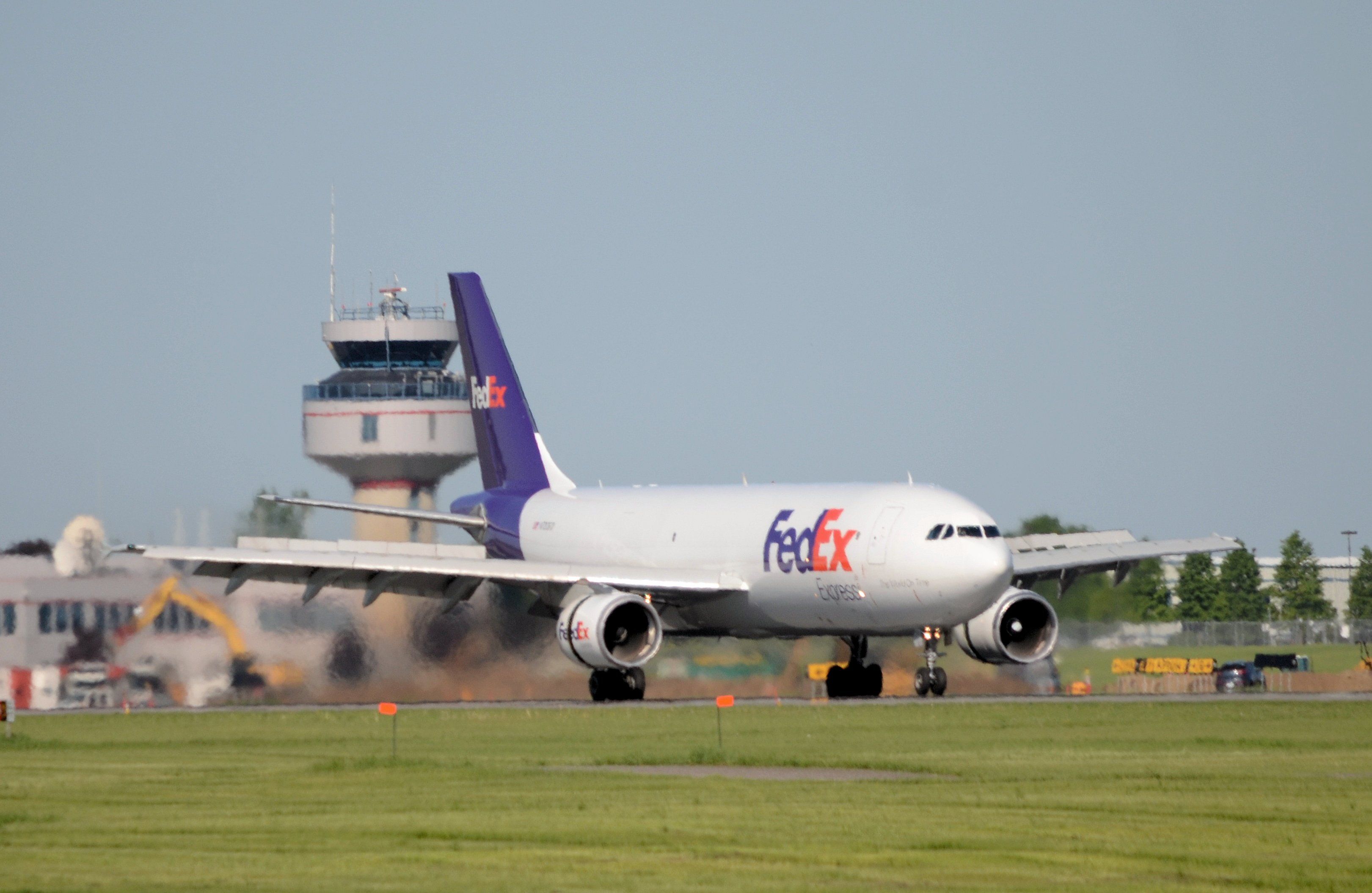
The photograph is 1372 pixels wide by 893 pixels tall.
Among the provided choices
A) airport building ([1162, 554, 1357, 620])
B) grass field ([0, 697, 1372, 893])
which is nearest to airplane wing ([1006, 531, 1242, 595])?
grass field ([0, 697, 1372, 893])

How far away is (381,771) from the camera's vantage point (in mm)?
25969

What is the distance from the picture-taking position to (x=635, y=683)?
1732 inches

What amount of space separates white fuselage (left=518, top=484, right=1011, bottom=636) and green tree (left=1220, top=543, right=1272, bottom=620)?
6260 cm

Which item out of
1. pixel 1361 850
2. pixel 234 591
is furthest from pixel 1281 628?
pixel 1361 850

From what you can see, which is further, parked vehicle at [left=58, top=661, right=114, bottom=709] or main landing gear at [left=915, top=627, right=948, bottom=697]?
parked vehicle at [left=58, top=661, right=114, bottom=709]

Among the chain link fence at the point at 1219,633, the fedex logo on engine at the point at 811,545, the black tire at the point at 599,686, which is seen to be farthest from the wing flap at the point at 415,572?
the chain link fence at the point at 1219,633

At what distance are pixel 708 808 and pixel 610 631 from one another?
2240 cm

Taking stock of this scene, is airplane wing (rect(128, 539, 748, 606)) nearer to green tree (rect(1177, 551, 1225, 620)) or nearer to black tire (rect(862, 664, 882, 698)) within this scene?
black tire (rect(862, 664, 882, 698))

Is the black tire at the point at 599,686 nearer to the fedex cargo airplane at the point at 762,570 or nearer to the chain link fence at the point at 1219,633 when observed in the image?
the fedex cargo airplane at the point at 762,570

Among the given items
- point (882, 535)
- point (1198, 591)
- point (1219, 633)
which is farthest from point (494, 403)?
point (1198, 591)

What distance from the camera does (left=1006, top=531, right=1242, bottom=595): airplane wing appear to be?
45469 millimetres

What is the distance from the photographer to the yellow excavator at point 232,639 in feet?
147

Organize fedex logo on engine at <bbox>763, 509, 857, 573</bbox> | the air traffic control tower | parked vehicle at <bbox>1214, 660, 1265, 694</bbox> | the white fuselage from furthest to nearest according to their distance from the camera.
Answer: the air traffic control tower < parked vehicle at <bbox>1214, 660, 1265, 694</bbox> < fedex logo on engine at <bbox>763, 509, 857, 573</bbox> < the white fuselage

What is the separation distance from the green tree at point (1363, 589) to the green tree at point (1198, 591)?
256 inches
